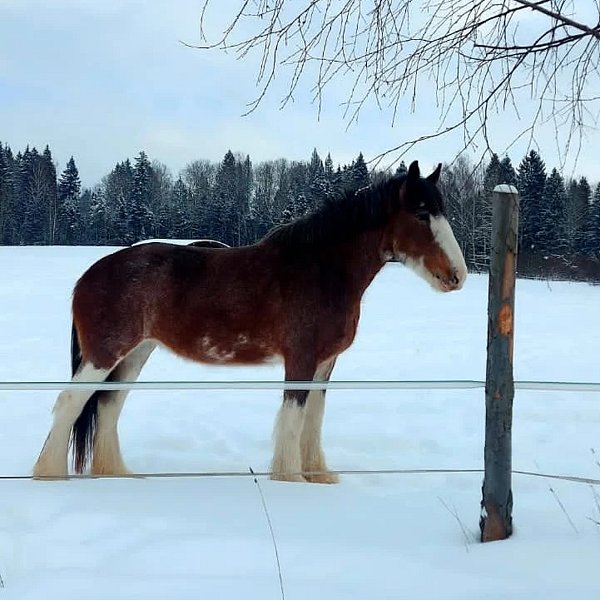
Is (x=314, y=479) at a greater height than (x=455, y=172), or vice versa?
(x=455, y=172)

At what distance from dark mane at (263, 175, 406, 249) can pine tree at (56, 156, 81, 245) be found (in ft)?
144

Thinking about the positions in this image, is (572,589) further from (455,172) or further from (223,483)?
(455,172)

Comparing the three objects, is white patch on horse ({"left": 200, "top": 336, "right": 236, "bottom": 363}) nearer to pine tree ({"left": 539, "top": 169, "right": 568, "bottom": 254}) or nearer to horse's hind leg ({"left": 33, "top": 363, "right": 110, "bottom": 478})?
horse's hind leg ({"left": 33, "top": 363, "right": 110, "bottom": 478})

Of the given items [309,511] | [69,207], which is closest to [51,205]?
[69,207]

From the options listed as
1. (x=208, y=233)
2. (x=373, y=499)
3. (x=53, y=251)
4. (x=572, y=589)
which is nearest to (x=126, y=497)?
(x=373, y=499)

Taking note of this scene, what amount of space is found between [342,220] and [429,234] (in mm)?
561

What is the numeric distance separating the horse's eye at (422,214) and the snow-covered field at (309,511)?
1537 millimetres

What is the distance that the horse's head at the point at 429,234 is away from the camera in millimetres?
3750

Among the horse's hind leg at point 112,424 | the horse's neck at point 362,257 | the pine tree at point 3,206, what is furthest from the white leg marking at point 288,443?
the pine tree at point 3,206

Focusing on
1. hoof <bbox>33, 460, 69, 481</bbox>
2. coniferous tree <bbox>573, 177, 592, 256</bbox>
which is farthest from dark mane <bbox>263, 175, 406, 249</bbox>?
coniferous tree <bbox>573, 177, 592, 256</bbox>

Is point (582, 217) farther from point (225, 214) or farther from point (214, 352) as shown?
point (214, 352)

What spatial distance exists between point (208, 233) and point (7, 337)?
26.2 metres

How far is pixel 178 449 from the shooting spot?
4.74 m

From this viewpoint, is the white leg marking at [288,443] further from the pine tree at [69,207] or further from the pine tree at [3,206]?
the pine tree at [3,206]
